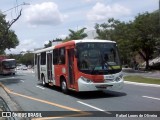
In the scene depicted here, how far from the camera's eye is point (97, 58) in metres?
16.8

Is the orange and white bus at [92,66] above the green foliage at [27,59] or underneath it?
underneath

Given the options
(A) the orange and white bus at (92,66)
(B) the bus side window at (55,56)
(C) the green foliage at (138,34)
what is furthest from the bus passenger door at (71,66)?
(C) the green foliage at (138,34)

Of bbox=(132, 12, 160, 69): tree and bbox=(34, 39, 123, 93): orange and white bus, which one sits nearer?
bbox=(34, 39, 123, 93): orange and white bus

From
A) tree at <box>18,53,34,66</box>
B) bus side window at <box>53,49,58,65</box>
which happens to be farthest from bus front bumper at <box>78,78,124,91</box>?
tree at <box>18,53,34,66</box>

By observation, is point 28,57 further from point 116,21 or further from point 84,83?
point 84,83

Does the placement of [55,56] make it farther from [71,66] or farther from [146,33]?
[146,33]

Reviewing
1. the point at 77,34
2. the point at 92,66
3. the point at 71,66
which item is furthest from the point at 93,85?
the point at 77,34

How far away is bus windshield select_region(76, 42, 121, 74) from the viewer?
16.6 metres

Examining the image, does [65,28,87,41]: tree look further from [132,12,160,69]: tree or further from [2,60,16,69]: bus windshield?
[2,60,16,69]: bus windshield

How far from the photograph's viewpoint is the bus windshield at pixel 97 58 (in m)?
16.6

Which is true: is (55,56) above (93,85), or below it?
above

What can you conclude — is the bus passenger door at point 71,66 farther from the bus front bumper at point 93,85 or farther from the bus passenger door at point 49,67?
the bus passenger door at point 49,67

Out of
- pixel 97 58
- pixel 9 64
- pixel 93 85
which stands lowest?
Answer: pixel 93 85

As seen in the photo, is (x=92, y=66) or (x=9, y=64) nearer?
(x=92, y=66)
